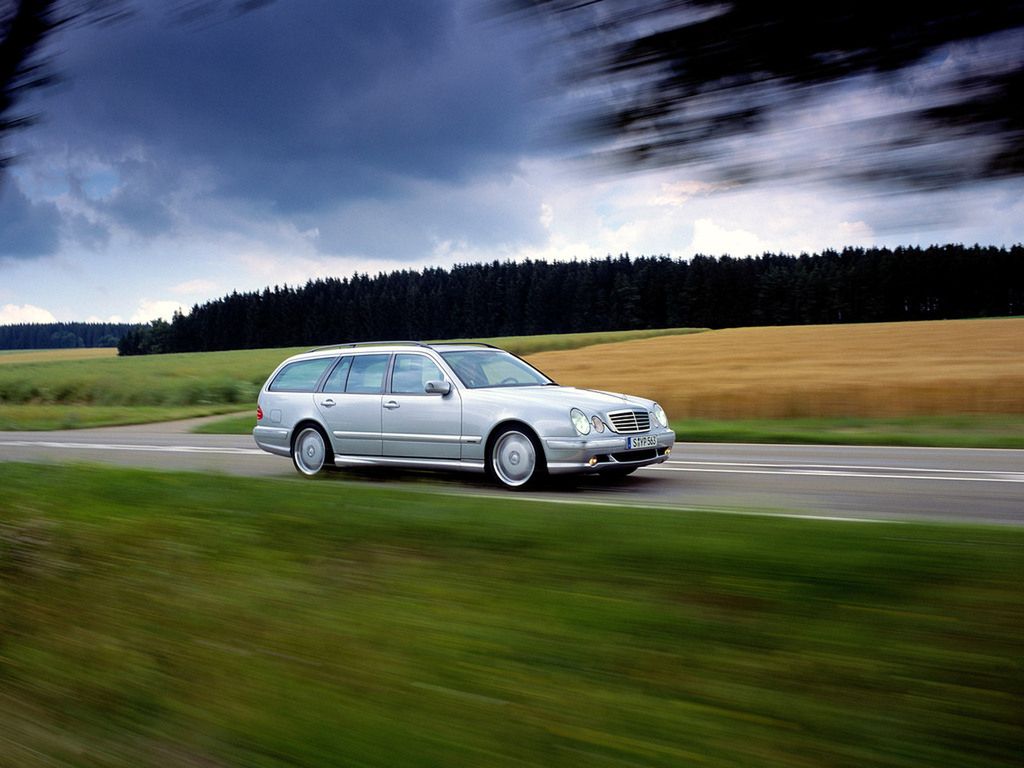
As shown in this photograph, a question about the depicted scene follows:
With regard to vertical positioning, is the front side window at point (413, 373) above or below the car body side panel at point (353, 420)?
above

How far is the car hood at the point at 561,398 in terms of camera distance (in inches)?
416

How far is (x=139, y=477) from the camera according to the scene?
7090 millimetres

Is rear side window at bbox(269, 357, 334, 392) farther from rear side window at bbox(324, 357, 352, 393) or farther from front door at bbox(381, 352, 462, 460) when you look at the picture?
front door at bbox(381, 352, 462, 460)

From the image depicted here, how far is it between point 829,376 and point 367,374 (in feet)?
47.2

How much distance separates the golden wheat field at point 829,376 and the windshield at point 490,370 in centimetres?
407

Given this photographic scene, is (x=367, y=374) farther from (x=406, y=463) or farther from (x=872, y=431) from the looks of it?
(x=872, y=431)

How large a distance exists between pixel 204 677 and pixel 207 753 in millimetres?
531

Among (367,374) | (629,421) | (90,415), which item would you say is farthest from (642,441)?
(90,415)

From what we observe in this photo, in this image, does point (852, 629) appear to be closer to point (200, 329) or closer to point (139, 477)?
point (139, 477)

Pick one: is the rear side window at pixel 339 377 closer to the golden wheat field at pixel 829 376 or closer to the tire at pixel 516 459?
the tire at pixel 516 459

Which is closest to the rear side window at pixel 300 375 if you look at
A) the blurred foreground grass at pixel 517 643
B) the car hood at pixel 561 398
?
the car hood at pixel 561 398

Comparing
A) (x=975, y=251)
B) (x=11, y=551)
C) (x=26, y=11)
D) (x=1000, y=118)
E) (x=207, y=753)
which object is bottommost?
(x=207, y=753)

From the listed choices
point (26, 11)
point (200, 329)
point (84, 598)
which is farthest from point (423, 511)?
point (200, 329)

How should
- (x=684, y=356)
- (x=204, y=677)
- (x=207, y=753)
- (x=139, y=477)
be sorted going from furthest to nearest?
(x=684, y=356), (x=139, y=477), (x=204, y=677), (x=207, y=753)
